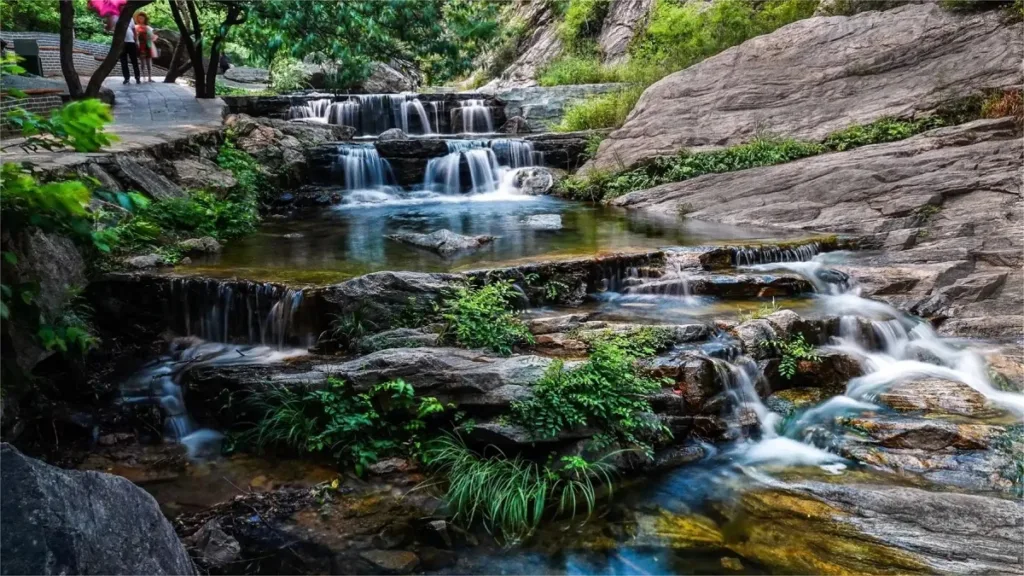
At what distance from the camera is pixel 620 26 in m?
23.1

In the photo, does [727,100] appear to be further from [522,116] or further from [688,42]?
[522,116]

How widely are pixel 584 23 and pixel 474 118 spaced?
880 cm

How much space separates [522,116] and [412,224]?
26.4 feet

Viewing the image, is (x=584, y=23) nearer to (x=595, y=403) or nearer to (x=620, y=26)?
(x=620, y=26)

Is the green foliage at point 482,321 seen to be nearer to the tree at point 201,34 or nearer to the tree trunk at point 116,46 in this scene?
the tree trunk at point 116,46

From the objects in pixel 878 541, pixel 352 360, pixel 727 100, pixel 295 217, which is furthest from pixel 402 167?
pixel 878 541

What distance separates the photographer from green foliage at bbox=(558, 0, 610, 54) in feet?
78.4

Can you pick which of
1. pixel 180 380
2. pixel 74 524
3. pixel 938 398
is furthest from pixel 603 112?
pixel 74 524

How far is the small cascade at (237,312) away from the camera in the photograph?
6508 mm

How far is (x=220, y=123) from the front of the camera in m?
13.0

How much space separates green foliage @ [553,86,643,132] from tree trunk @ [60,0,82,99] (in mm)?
9941

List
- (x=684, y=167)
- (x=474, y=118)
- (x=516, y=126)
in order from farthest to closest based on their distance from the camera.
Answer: (x=474, y=118)
(x=516, y=126)
(x=684, y=167)

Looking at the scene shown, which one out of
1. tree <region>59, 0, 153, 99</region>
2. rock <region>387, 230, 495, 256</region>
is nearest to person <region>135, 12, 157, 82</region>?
tree <region>59, 0, 153, 99</region>

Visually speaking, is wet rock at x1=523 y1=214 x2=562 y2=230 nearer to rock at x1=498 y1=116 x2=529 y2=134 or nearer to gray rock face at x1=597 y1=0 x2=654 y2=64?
rock at x1=498 y1=116 x2=529 y2=134
